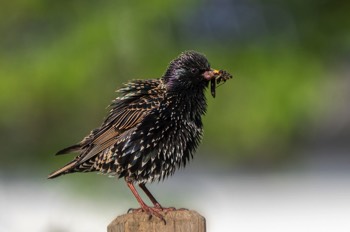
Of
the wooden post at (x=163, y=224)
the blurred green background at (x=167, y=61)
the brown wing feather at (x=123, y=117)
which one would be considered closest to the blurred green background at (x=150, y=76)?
the blurred green background at (x=167, y=61)

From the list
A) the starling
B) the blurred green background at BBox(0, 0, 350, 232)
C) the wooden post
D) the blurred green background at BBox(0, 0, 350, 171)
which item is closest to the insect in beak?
the starling

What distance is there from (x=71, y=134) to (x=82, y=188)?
541 mm

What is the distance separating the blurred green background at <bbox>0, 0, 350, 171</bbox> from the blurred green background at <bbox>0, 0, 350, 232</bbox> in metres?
0.01

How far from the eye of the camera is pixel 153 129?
471cm

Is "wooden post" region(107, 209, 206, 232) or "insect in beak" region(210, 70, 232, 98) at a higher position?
"insect in beak" region(210, 70, 232, 98)

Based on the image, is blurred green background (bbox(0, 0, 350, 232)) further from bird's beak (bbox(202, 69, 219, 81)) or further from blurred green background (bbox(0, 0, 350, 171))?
bird's beak (bbox(202, 69, 219, 81))

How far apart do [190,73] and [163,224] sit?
4.25 feet

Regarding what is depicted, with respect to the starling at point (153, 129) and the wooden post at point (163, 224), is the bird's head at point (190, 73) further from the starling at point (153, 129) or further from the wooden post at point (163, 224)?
the wooden post at point (163, 224)

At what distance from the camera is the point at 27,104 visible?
8.94 m

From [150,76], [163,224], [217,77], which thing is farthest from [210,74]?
[150,76]

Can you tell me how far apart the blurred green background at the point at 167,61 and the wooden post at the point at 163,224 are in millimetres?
4823

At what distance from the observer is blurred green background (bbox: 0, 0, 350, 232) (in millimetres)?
8578

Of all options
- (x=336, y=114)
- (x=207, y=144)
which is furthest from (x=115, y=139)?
(x=336, y=114)

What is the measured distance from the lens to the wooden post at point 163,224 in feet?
11.8
